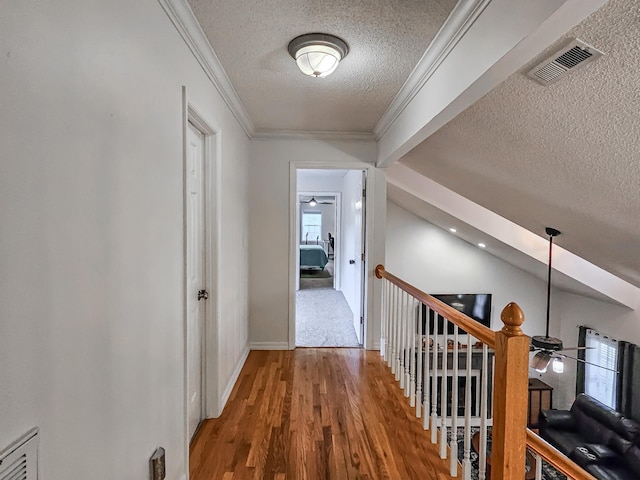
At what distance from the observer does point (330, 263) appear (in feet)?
35.7

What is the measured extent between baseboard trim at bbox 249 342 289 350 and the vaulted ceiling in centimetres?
221

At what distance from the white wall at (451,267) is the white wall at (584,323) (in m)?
0.44

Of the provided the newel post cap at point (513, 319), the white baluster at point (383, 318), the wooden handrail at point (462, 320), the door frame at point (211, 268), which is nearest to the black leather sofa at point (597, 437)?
the white baluster at point (383, 318)

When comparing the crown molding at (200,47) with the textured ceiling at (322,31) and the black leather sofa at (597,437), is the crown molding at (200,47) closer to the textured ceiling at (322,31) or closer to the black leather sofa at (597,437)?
the textured ceiling at (322,31)

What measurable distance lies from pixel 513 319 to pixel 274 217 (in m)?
2.83

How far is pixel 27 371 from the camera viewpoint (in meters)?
0.78

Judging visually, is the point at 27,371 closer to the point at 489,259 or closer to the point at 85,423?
the point at 85,423

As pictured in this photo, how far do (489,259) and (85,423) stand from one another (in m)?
7.29

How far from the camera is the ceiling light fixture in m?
1.87

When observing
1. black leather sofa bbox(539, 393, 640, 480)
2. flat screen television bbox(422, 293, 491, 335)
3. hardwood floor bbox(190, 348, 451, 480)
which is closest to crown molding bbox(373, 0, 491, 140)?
hardwood floor bbox(190, 348, 451, 480)

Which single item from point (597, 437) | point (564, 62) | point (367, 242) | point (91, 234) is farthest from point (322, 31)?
point (597, 437)

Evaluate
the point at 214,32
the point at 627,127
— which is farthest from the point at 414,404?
the point at 214,32

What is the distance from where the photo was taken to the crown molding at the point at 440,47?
1.52 metres

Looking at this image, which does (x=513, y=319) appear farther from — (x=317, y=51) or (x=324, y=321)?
(x=324, y=321)
